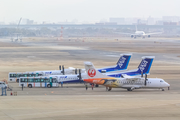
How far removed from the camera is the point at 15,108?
44250 millimetres

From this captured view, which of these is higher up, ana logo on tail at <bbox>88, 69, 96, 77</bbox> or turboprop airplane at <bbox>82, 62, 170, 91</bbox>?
ana logo on tail at <bbox>88, 69, 96, 77</bbox>

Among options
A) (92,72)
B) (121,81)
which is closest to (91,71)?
(92,72)

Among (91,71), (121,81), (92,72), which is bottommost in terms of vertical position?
(121,81)

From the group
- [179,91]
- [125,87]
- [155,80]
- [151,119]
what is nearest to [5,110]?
[151,119]

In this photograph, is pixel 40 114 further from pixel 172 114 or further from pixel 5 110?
pixel 172 114

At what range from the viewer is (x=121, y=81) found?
2438 inches

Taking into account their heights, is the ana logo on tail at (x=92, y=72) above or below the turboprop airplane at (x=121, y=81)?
above

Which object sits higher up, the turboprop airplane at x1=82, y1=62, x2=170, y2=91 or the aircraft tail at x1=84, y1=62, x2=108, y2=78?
the aircraft tail at x1=84, y1=62, x2=108, y2=78

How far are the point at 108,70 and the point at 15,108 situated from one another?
37400 mm

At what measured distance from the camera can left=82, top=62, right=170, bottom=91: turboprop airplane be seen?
201 ft

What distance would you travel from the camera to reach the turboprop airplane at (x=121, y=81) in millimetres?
61156

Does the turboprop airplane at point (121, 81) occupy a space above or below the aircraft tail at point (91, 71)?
below

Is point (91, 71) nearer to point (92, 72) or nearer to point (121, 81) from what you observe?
point (92, 72)

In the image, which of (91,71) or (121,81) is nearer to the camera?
(91,71)
